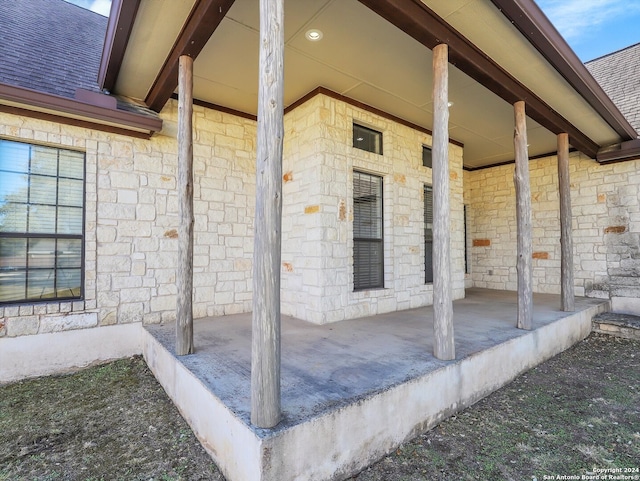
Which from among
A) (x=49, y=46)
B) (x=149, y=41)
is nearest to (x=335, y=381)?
(x=149, y=41)

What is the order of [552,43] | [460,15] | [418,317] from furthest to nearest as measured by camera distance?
[418,317]
[552,43]
[460,15]

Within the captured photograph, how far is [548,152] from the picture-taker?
6680 mm

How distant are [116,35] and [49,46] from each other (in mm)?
2349

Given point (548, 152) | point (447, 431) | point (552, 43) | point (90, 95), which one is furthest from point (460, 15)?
point (548, 152)

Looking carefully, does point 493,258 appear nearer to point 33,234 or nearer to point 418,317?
point 418,317

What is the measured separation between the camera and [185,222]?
9.62ft

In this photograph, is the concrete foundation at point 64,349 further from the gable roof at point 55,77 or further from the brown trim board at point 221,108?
the brown trim board at point 221,108

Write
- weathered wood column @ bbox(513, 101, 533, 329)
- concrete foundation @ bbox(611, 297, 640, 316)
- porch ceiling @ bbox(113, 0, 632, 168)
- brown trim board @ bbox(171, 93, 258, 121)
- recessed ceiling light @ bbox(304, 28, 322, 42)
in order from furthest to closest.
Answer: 1. concrete foundation @ bbox(611, 297, 640, 316)
2. brown trim board @ bbox(171, 93, 258, 121)
3. weathered wood column @ bbox(513, 101, 533, 329)
4. recessed ceiling light @ bbox(304, 28, 322, 42)
5. porch ceiling @ bbox(113, 0, 632, 168)

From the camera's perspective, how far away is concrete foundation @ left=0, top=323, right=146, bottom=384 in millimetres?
3271

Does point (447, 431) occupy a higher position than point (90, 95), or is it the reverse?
point (90, 95)

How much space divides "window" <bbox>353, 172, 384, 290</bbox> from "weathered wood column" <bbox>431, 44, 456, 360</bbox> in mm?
1769

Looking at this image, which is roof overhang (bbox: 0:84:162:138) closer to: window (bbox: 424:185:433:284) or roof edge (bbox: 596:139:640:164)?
window (bbox: 424:185:433:284)

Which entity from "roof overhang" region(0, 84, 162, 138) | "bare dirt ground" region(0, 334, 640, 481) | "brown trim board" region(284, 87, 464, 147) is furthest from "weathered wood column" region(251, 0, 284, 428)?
"roof overhang" region(0, 84, 162, 138)

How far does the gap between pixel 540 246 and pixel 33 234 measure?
27.0 feet
